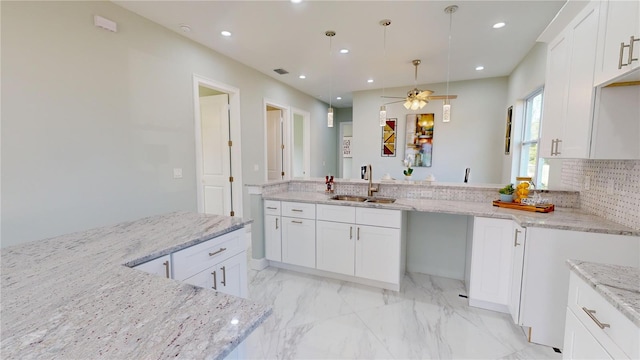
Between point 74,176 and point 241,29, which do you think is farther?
point 241,29

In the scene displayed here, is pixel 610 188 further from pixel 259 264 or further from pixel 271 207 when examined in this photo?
pixel 259 264

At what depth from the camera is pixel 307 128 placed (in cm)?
669

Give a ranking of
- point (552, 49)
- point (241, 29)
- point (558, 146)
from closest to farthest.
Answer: point (558, 146), point (552, 49), point (241, 29)

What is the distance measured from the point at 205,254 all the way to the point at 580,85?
8.46 ft

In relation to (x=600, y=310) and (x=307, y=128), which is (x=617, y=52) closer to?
(x=600, y=310)

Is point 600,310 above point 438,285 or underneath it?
above

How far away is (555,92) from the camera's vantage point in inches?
80.3

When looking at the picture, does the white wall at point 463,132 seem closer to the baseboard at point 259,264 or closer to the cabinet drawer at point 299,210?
the cabinet drawer at point 299,210

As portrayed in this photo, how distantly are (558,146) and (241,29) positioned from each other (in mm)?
3380

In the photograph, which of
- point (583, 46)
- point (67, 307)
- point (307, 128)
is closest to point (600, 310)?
point (583, 46)

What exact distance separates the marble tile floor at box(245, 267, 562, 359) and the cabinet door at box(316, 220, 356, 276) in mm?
187

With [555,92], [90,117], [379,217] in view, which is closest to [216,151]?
[90,117]

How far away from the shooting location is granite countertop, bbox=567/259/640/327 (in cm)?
83

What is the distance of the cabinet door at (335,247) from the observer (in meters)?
2.73
